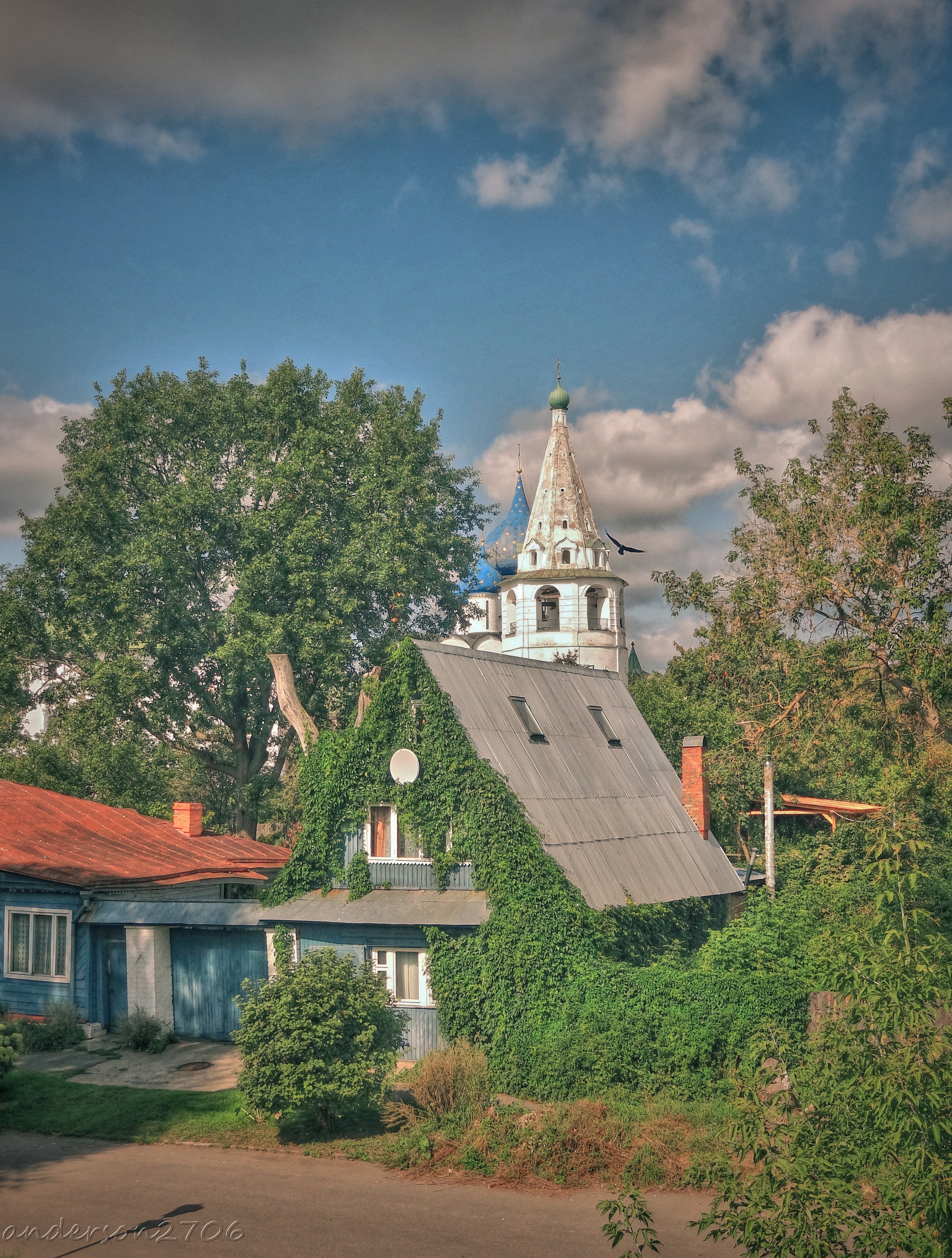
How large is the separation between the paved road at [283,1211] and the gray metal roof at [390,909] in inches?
191

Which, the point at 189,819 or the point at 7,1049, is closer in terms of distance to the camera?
the point at 7,1049

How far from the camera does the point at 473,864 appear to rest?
1956cm

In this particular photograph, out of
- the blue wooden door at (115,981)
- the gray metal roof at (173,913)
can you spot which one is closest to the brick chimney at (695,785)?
the gray metal roof at (173,913)

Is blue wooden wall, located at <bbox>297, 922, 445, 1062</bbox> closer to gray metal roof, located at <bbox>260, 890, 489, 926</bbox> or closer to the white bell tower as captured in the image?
gray metal roof, located at <bbox>260, 890, 489, 926</bbox>

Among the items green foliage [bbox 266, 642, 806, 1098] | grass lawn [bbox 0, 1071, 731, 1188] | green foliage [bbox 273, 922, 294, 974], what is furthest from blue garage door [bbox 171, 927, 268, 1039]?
grass lawn [bbox 0, 1071, 731, 1188]

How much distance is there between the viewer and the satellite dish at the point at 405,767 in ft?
66.1

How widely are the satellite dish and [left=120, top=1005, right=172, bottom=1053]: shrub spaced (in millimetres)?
6878

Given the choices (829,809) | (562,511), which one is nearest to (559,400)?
(562,511)

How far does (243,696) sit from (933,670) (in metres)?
25.0

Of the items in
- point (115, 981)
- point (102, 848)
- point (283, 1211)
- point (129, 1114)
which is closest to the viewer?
point (283, 1211)

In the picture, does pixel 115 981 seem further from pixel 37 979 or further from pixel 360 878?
pixel 360 878

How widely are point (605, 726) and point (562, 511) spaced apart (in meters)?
43.9

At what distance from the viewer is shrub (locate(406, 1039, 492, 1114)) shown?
15.6m

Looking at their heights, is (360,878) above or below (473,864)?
below
